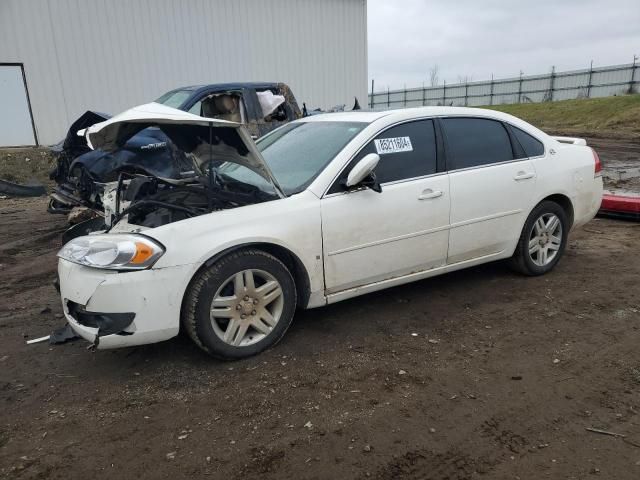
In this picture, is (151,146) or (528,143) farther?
(528,143)

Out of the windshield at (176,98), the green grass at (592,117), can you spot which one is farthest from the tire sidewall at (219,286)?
the green grass at (592,117)

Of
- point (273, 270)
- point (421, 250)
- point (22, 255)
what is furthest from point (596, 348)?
point (22, 255)

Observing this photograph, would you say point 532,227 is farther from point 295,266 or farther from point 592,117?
point 592,117

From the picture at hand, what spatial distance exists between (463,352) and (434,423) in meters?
0.88

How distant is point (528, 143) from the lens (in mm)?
4805

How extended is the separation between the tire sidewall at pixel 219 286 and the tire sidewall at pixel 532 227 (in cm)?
235

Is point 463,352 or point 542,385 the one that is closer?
point 542,385

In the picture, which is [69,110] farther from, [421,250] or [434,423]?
[434,423]

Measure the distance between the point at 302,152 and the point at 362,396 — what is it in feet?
6.47

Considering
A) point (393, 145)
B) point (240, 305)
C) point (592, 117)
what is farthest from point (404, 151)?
point (592, 117)

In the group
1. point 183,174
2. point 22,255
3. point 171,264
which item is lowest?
point 22,255

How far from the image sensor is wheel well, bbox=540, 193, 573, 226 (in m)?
4.95

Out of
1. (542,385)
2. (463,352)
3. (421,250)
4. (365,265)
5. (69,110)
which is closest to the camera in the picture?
(542,385)

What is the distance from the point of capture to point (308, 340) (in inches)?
149
